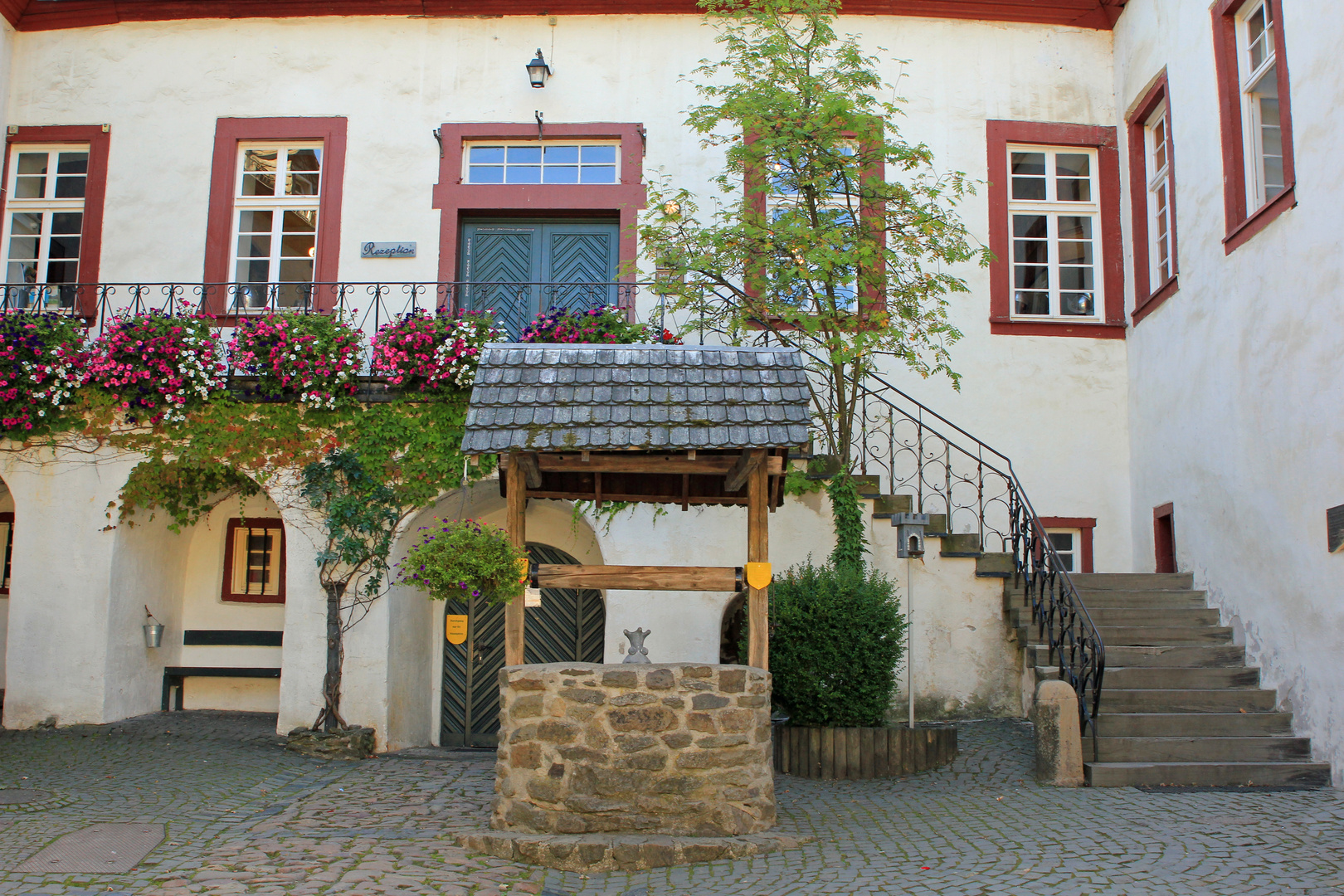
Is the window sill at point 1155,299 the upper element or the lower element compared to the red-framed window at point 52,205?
lower

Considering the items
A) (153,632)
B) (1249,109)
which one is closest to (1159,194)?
(1249,109)

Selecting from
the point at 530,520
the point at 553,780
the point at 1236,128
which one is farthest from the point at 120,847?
the point at 1236,128

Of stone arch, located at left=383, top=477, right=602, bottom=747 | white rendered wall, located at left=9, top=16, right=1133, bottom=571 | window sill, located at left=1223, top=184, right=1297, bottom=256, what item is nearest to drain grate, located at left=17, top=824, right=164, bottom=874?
stone arch, located at left=383, top=477, right=602, bottom=747

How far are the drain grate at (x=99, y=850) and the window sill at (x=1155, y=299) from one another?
870cm

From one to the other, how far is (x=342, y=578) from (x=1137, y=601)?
6526 mm

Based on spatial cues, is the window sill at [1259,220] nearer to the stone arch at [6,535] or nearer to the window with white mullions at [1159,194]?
the window with white mullions at [1159,194]

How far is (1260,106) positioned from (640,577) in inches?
241

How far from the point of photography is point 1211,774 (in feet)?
24.4

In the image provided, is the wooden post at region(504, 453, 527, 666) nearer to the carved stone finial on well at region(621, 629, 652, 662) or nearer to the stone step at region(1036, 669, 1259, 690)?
the carved stone finial on well at region(621, 629, 652, 662)

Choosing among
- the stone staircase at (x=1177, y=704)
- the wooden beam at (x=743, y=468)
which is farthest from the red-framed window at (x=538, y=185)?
the stone staircase at (x=1177, y=704)

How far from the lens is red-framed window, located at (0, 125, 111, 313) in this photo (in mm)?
11328

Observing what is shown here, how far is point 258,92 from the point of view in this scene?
454 inches

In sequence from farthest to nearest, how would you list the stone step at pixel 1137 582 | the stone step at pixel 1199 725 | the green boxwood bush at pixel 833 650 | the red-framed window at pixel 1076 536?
the red-framed window at pixel 1076 536 → the stone step at pixel 1137 582 → the green boxwood bush at pixel 833 650 → the stone step at pixel 1199 725

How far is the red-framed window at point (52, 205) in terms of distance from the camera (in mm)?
11328
